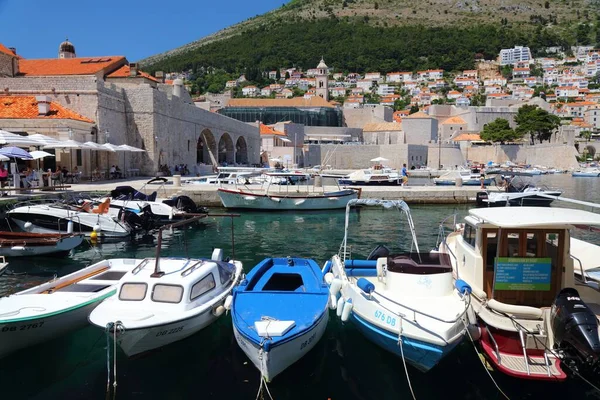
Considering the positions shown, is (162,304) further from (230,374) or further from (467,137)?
(467,137)

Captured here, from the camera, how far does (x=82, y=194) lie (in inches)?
659

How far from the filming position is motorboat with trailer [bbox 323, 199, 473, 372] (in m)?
5.82

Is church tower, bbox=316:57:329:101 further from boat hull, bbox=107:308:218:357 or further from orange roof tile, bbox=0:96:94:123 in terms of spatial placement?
boat hull, bbox=107:308:218:357

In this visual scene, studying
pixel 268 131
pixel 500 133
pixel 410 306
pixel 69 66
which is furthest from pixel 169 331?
pixel 500 133

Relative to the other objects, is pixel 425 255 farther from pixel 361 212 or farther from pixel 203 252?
pixel 361 212

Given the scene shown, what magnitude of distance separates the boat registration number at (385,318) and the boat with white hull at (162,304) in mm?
2475

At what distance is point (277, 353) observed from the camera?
559 centimetres

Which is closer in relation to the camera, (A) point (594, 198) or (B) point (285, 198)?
(B) point (285, 198)

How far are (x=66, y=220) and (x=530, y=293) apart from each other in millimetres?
13042

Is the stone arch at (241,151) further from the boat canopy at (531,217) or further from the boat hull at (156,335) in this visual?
the boat canopy at (531,217)

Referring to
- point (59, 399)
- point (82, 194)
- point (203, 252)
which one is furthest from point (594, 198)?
point (59, 399)

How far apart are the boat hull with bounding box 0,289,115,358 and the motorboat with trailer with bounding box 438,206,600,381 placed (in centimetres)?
593

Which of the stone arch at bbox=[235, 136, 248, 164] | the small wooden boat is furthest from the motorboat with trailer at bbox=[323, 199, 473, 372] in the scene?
the stone arch at bbox=[235, 136, 248, 164]

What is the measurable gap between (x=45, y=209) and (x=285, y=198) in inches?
409
